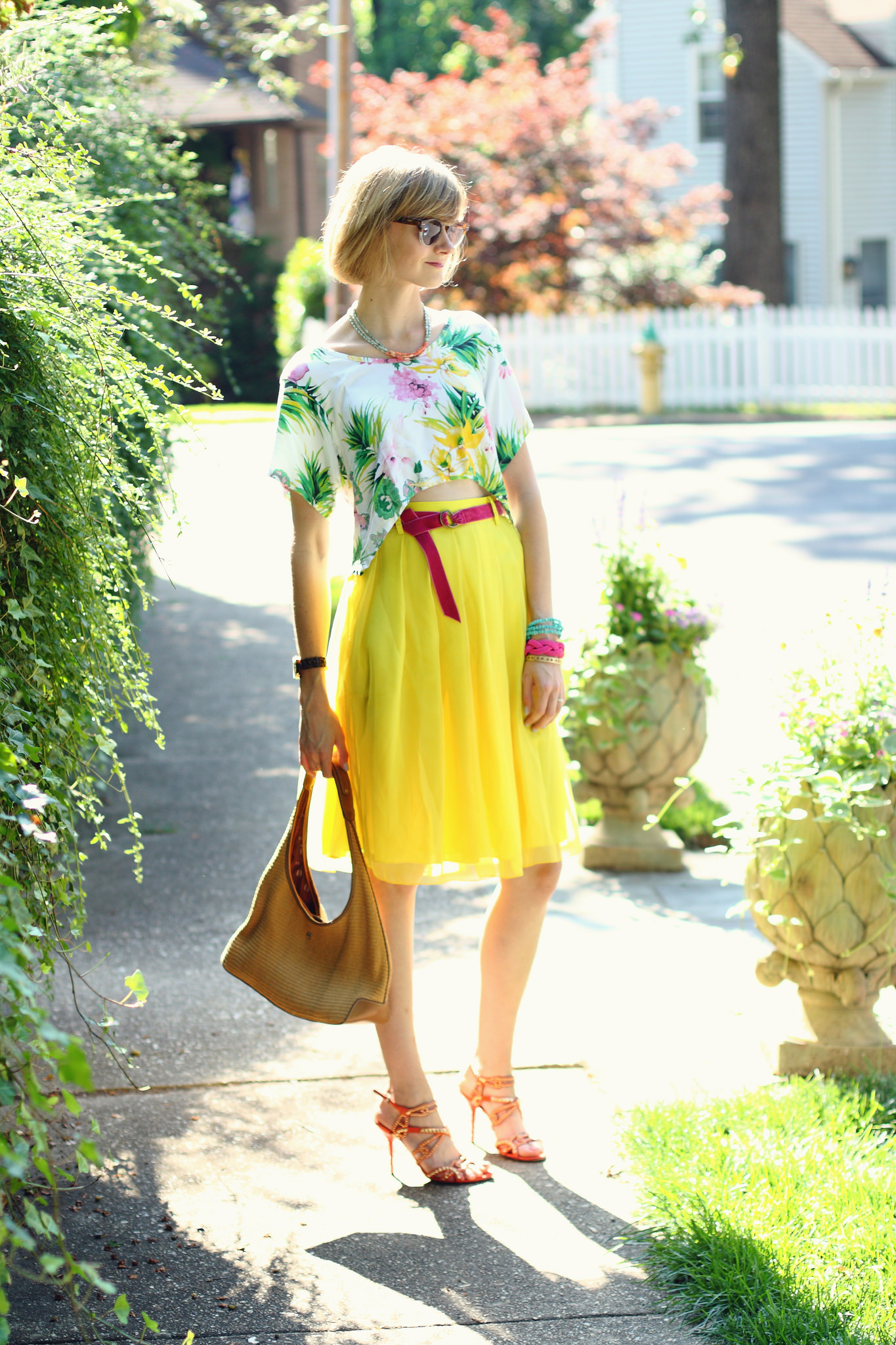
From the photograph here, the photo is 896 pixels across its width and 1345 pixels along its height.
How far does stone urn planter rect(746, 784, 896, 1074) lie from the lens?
10.2ft

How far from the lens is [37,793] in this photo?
1730mm

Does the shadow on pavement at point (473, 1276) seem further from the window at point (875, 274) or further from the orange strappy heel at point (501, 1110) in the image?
the window at point (875, 274)

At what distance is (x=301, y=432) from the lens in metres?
2.78

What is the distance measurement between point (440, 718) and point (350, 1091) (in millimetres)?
1041

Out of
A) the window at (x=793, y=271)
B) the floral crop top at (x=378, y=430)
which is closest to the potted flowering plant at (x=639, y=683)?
the floral crop top at (x=378, y=430)

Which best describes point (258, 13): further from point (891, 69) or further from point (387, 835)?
point (891, 69)

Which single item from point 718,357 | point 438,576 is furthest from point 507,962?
point 718,357

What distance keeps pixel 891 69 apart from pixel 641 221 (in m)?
9.61

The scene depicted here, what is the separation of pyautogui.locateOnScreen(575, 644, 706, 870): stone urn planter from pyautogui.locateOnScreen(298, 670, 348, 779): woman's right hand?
1867mm

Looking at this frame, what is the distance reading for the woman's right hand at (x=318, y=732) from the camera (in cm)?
282

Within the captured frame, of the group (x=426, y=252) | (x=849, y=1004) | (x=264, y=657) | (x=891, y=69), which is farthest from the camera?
(x=891, y=69)

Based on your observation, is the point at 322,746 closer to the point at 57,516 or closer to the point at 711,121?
the point at 57,516

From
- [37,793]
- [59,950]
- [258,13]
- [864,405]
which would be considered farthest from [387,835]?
[864,405]

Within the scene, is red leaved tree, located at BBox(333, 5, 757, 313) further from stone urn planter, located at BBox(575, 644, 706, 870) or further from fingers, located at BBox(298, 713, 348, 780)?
fingers, located at BBox(298, 713, 348, 780)
